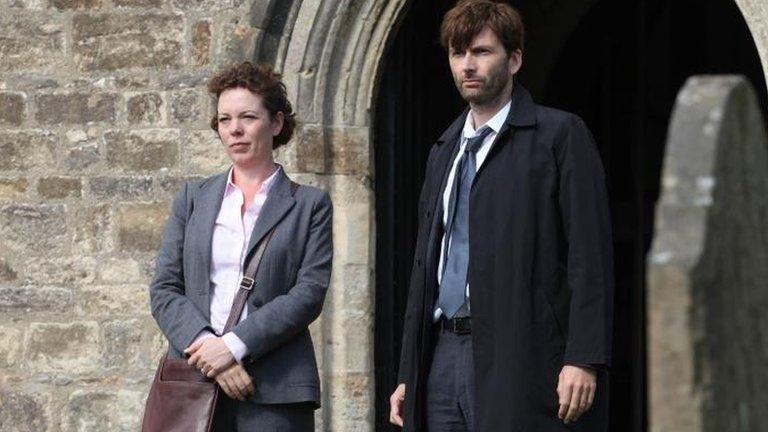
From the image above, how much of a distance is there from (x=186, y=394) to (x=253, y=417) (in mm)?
170

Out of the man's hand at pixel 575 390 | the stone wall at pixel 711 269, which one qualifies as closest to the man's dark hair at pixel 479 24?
the man's hand at pixel 575 390

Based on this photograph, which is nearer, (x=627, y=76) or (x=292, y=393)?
(x=292, y=393)

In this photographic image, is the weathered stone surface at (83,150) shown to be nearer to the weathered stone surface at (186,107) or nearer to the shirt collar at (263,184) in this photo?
the weathered stone surface at (186,107)

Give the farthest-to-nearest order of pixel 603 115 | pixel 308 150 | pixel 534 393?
pixel 603 115, pixel 308 150, pixel 534 393

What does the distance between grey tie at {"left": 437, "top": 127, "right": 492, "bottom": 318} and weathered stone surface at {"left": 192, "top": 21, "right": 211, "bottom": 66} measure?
8.69 ft

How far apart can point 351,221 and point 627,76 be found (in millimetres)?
3061

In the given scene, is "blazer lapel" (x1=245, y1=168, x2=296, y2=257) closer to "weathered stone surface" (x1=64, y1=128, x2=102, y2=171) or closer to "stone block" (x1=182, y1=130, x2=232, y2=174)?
"stone block" (x1=182, y1=130, x2=232, y2=174)

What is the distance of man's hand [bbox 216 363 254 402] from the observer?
4.45 meters

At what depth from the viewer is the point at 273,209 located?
182 inches

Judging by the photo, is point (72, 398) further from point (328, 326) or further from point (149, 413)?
point (149, 413)

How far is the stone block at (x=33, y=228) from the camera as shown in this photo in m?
7.12

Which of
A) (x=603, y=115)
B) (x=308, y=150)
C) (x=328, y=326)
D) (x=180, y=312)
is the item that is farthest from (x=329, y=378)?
(x=603, y=115)

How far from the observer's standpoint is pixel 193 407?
4.43 meters

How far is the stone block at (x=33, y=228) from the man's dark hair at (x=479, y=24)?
297cm
